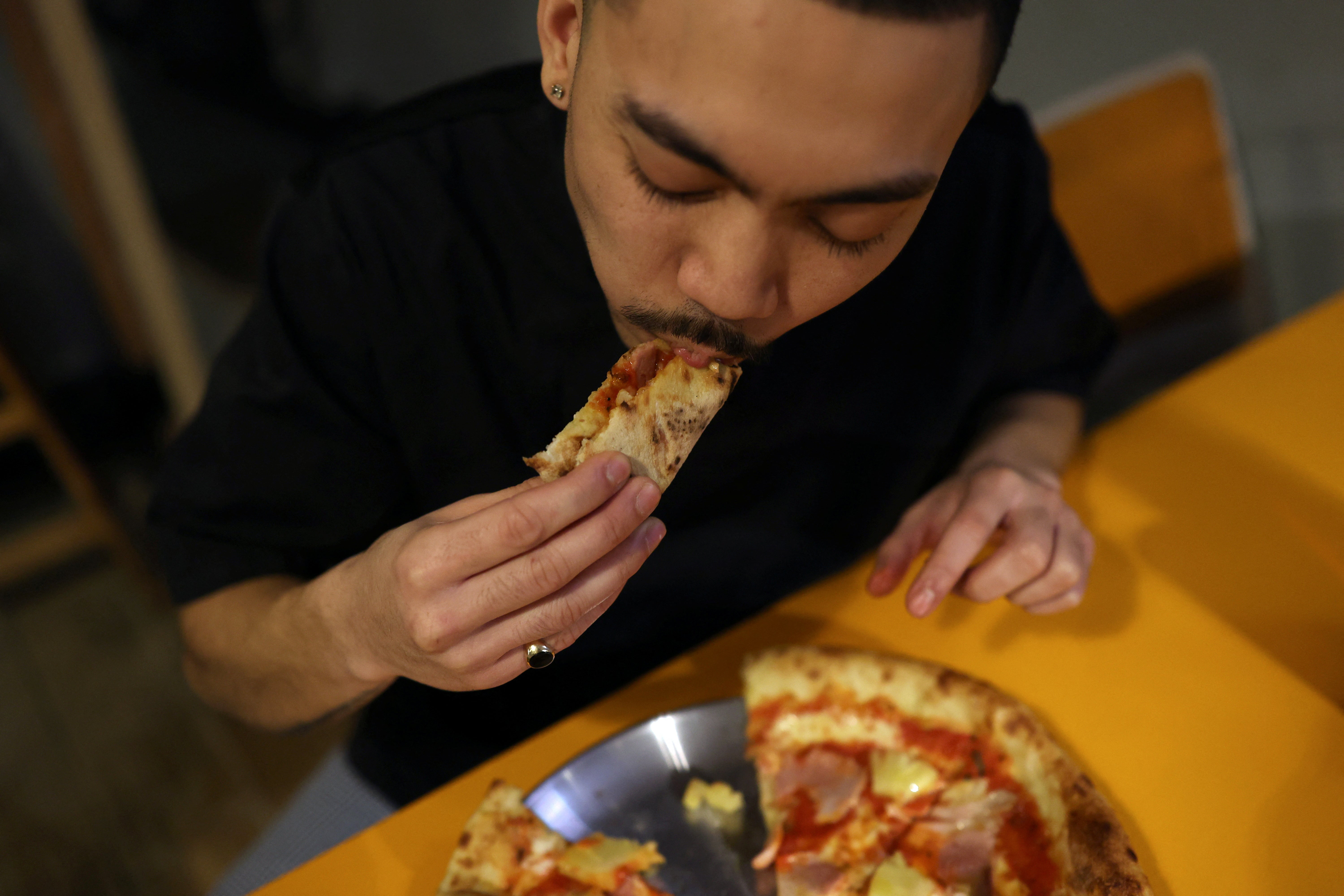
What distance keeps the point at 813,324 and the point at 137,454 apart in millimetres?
2817

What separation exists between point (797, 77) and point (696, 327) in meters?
0.25

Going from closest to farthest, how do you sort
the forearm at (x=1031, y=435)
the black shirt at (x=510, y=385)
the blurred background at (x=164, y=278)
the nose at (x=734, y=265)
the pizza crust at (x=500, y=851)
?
the nose at (x=734, y=265), the pizza crust at (x=500, y=851), the black shirt at (x=510, y=385), the forearm at (x=1031, y=435), the blurred background at (x=164, y=278)

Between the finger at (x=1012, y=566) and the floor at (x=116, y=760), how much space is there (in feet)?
4.91

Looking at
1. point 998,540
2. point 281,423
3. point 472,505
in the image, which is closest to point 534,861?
point 472,505

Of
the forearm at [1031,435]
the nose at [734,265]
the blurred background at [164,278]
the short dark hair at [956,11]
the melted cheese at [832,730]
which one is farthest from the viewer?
the blurred background at [164,278]

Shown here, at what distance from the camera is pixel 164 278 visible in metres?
2.80

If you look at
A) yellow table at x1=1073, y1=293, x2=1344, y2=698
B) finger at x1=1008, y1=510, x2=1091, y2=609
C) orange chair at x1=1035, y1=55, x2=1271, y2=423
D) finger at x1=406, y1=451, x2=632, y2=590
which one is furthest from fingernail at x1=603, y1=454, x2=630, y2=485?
orange chair at x1=1035, y1=55, x2=1271, y2=423

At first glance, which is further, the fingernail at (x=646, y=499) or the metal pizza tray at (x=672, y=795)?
the metal pizza tray at (x=672, y=795)

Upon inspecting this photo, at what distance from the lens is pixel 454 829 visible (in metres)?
1.01

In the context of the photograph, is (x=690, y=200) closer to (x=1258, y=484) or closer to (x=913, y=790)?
(x=913, y=790)

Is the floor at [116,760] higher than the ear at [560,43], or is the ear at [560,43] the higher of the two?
the ear at [560,43]

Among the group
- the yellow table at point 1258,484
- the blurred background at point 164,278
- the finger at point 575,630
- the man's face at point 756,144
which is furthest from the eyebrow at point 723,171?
the blurred background at point 164,278

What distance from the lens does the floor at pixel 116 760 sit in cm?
218

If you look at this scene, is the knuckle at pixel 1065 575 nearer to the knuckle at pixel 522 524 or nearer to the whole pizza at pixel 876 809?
the whole pizza at pixel 876 809
